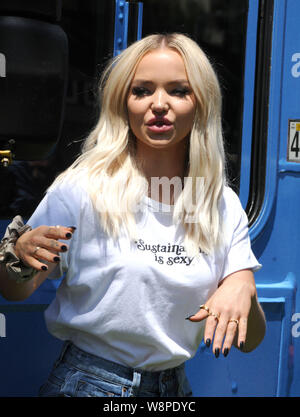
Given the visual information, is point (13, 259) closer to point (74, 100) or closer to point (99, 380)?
point (99, 380)

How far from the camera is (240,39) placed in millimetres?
2373

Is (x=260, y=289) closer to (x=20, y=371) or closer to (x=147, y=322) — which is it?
(x=20, y=371)

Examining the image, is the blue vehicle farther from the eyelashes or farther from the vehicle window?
the eyelashes

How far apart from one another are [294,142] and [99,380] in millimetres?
1325

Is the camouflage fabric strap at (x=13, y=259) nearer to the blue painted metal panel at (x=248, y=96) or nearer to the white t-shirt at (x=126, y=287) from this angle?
the white t-shirt at (x=126, y=287)

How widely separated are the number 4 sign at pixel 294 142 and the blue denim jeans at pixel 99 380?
1184 mm

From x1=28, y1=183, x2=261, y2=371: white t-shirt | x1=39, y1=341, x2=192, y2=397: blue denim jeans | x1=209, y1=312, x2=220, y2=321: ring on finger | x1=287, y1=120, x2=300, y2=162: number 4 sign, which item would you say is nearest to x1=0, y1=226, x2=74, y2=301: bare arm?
x1=28, y1=183, x2=261, y2=371: white t-shirt

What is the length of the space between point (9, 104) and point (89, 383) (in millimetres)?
632

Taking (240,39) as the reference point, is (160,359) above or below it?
below

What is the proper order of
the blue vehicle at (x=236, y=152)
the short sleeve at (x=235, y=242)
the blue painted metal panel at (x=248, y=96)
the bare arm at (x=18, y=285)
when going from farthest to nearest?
the blue painted metal panel at (x=248, y=96) → the blue vehicle at (x=236, y=152) → the short sleeve at (x=235, y=242) → the bare arm at (x=18, y=285)

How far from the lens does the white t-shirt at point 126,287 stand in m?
1.39

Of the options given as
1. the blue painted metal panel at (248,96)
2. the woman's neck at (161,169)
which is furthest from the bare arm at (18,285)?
the blue painted metal panel at (248,96)

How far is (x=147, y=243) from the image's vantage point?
1.43 metres
